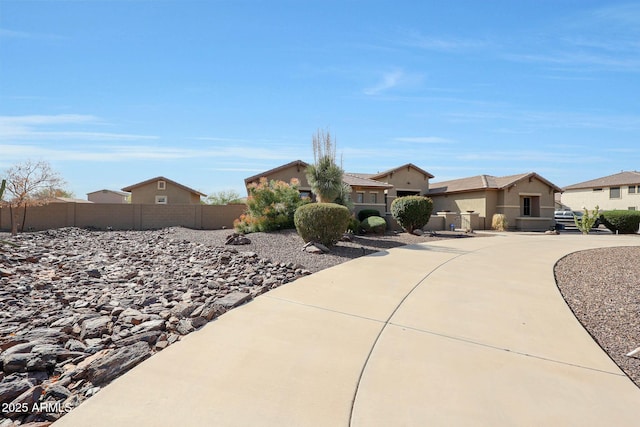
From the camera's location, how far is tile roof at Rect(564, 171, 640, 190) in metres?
34.0

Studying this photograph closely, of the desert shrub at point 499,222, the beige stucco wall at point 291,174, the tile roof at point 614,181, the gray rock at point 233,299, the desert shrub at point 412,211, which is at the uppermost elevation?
the tile roof at point 614,181

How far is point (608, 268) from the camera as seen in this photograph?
8.91 m

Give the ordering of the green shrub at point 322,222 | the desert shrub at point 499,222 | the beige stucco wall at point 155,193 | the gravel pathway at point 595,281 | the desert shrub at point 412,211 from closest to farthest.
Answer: the gravel pathway at point 595,281 < the green shrub at point 322,222 < the desert shrub at point 412,211 < the desert shrub at point 499,222 < the beige stucco wall at point 155,193

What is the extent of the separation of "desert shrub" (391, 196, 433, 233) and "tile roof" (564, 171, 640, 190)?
29365 mm

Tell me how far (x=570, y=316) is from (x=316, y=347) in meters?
4.34

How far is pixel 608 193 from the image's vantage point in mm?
35906

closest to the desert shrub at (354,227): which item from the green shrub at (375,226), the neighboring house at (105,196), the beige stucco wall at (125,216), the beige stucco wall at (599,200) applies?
the green shrub at (375,226)

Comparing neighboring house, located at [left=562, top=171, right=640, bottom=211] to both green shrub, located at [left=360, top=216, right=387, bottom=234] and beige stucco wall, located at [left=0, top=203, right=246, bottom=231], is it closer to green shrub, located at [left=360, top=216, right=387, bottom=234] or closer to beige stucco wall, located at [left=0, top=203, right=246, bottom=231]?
green shrub, located at [left=360, top=216, right=387, bottom=234]

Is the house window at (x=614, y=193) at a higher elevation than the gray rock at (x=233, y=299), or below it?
higher

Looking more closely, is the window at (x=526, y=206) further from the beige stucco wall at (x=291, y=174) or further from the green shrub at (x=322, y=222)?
the green shrub at (x=322, y=222)

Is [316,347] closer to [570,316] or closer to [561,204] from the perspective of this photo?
[570,316]

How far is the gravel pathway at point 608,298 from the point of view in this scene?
4.64 meters

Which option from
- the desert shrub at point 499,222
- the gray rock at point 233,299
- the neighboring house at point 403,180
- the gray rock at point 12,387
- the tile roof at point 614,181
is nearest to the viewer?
the gray rock at point 12,387

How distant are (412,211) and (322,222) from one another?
752cm
